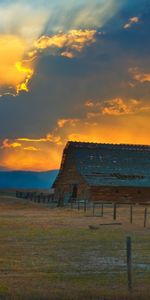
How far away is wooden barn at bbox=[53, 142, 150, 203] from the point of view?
63.3 m

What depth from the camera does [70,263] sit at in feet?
60.5

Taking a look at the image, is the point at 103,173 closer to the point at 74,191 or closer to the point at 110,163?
the point at 110,163

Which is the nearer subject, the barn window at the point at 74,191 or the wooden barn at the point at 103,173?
the wooden barn at the point at 103,173

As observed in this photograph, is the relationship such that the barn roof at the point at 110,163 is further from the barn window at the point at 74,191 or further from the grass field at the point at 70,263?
the grass field at the point at 70,263

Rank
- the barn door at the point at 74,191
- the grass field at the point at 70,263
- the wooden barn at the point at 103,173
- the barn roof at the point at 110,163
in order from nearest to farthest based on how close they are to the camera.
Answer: the grass field at the point at 70,263
the wooden barn at the point at 103,173
the barn roof at the point at 110,163
the barn door at the point at 74,191

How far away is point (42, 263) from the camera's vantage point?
60.2 feet

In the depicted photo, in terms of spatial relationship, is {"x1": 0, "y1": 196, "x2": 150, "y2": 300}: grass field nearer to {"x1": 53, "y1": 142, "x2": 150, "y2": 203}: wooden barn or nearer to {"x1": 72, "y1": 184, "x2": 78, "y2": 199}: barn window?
{"x1": 53, "y1": 142, "x2": 150, "y2": 203}: wooden barn

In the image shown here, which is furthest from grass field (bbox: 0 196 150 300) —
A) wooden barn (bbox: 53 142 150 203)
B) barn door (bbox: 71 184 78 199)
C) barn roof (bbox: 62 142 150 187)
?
barn door (bbox: 71 184 78 199)

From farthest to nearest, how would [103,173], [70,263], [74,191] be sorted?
[74,191]
[103,173]
[70,263]

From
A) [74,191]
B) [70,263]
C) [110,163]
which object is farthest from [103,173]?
[70,263]

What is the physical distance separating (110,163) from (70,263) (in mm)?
48766

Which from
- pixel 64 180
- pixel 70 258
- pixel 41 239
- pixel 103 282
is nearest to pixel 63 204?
pixel 64 180

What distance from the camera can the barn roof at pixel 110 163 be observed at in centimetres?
6394

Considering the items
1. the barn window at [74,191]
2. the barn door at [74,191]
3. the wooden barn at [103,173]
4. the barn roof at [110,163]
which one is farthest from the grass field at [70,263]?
the barn window at [74,191]
